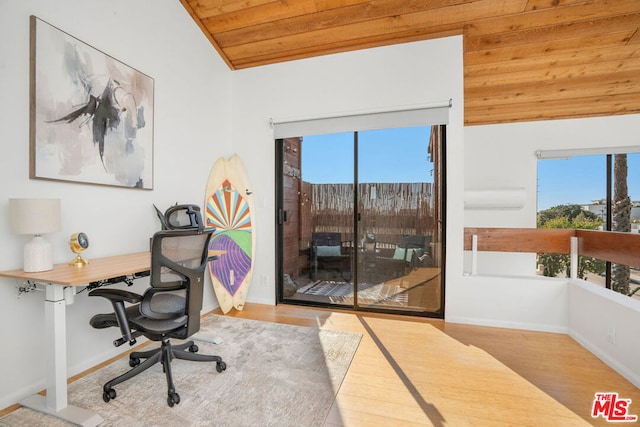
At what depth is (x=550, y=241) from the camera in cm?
284

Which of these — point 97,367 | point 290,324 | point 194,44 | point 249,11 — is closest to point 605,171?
point 290,324

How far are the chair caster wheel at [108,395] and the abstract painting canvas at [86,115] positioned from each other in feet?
4.43

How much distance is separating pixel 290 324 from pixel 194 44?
3031 millimetres

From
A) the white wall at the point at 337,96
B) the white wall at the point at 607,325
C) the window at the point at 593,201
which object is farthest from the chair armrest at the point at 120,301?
the window at the point at 593,201

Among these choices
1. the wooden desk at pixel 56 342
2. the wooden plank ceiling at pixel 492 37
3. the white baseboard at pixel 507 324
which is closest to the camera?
the wooden desk at pixel 56 342

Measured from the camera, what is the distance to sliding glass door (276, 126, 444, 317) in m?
3.13

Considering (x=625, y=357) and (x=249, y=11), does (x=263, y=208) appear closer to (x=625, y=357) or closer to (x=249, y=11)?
(x=249, y=11)

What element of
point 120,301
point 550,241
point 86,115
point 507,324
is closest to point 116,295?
point 120,301

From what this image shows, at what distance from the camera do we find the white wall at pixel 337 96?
294cm

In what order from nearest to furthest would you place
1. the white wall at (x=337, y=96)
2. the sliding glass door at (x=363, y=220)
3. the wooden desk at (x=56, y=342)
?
the wooden desk at (x=56, y=342)
the white wall at (x=337, y=96)
the sliding glass door at (x=363, y=220)

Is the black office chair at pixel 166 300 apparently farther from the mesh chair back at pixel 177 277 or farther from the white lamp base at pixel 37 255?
the white lamp base at pixel 37 255

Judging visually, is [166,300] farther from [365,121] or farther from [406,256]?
[365,121]

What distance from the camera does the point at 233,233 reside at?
10.9ft

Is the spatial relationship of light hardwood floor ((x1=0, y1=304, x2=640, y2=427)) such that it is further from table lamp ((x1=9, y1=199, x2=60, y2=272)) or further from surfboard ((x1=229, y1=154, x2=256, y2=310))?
surfboard ((x1=229, y1=154, x2=256, y2=310))
